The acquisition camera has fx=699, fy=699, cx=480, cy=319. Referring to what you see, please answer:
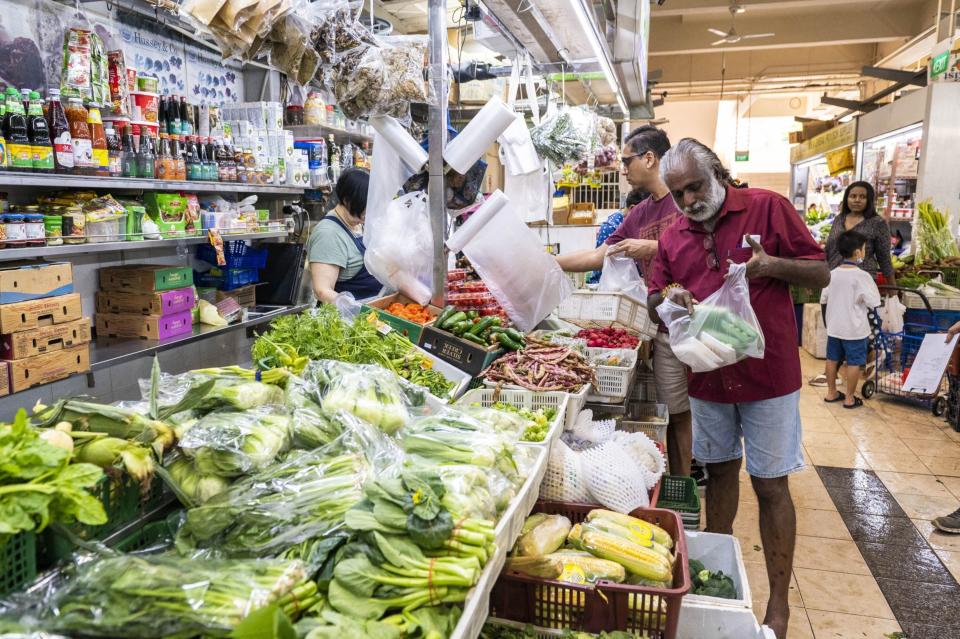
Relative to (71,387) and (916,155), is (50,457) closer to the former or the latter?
(71,387)

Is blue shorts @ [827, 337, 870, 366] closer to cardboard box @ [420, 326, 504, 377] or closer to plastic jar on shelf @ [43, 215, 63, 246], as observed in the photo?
cardboard box @ [420, 326, 504, 377]

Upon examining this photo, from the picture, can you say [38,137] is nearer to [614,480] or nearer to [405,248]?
[405,248]

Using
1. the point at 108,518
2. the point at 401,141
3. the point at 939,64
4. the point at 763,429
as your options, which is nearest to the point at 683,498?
the point at 763,429

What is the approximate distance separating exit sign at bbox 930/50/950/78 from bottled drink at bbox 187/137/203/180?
346 inches

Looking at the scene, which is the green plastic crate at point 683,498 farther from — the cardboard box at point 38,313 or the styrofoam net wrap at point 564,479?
the cardboard box at point 38,313

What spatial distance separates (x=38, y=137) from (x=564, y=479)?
117 inches

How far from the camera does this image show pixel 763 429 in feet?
9.86

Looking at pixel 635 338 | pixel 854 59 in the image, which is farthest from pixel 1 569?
pixel 854 59

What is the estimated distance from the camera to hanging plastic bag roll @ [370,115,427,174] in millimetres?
3521

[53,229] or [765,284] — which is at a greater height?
[53,229]

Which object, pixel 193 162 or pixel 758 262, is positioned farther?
pixel 193 162

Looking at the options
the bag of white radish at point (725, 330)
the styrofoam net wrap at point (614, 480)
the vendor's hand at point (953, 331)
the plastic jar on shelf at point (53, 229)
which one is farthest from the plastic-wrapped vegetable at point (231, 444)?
the vendor's hand at point (953, 331)

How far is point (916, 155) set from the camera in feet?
33.0

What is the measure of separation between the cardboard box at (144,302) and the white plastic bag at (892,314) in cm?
658
